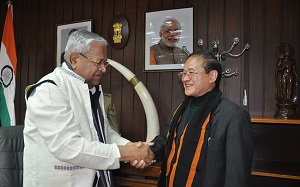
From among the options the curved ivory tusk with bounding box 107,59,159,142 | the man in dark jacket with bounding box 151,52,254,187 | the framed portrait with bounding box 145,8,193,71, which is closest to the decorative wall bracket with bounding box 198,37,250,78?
the framed portrait with bounding box 145,8,193,71

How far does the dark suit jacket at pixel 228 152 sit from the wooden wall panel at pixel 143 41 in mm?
1173

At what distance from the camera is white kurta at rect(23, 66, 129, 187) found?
134 centimetres

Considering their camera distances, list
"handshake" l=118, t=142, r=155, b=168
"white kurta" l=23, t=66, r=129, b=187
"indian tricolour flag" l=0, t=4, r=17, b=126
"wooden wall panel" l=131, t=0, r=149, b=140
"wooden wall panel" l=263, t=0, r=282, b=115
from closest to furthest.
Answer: "white kurta" l=23, t=66, r=129, b=187
"handshake" l=118, t=142, r=155, b=168
"wooden wall panel" l=263, t=0, r=282, b=115
"wooden wall panel" l=131, t=0, r=149, b=140
"indian tricolour flag" l=0, t=4, r=17, b=126

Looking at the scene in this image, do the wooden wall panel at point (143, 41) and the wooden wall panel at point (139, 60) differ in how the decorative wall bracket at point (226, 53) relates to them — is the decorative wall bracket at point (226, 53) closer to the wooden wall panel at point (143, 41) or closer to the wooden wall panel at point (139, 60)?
the wooden wall panel at point (143, 41)

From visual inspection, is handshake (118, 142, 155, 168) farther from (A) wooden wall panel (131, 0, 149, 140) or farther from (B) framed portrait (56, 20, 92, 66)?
(B) framed portrait (56, 20, 92, 66)

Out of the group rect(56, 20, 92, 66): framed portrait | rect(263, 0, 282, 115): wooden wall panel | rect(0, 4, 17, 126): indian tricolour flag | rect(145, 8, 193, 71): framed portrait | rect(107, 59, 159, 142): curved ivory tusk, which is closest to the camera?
rect(263, 0, 282, 115): wooden wall panel

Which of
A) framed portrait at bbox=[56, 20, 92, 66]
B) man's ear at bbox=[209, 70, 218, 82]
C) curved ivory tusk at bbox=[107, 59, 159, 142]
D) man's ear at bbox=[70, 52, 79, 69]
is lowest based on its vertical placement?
curved ivory tusk at bbox=[107, 59, 159, 142]

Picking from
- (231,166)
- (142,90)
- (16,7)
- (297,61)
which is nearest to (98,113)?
(231,166)

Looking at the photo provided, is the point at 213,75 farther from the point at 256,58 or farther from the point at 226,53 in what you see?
the point at 256,58

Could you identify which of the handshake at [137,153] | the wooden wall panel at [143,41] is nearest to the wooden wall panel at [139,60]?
the wooden wall panel at [143,41]

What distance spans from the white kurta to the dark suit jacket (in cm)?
46

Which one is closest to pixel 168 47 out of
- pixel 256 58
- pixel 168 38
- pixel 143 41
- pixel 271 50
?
pixel 168 38

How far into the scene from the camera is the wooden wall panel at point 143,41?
2.50 metres

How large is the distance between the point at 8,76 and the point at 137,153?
254 centimetres
